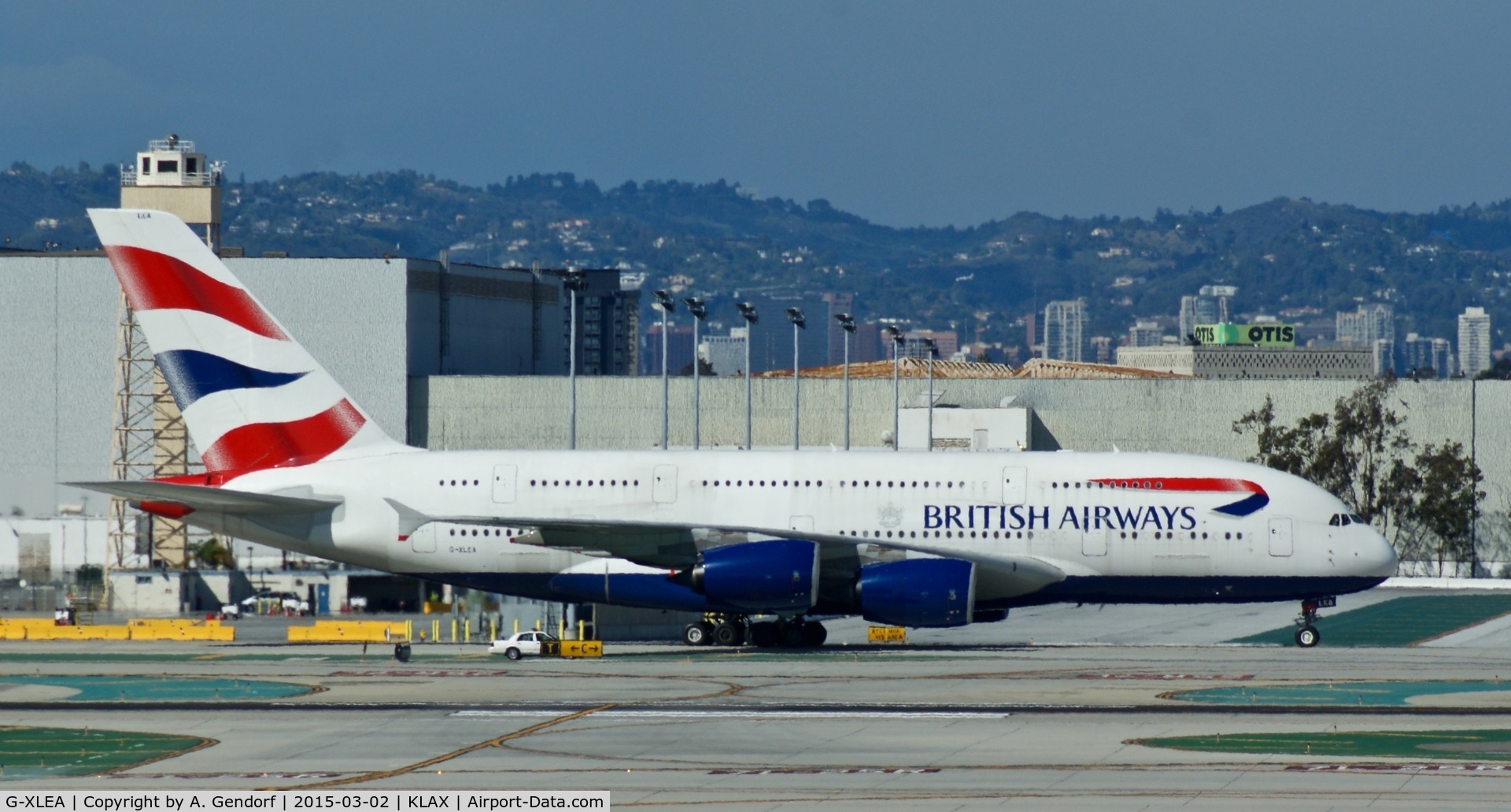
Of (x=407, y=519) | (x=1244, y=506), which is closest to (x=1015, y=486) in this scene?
(x=1244, y=506)

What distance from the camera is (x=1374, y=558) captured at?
5044 cm

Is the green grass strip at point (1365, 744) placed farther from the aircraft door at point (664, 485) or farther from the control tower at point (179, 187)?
the control tower at point (179, 187)

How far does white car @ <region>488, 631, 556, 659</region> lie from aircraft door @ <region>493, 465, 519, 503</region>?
366 cm

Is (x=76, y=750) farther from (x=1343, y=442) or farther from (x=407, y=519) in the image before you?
(x=1343, y=442)

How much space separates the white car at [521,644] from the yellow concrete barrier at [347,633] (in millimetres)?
9116

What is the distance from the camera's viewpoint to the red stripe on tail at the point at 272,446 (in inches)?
2048

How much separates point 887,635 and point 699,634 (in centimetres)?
612

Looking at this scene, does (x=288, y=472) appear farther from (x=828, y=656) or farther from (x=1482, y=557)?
(x=1482, y=557)

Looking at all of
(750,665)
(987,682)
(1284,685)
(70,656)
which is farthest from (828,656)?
(70,656)

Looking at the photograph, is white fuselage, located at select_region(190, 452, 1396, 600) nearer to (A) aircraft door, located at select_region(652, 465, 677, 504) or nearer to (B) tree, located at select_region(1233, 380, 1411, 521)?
(A) aircraft door, located at select_region(652, 465, 677, 504)

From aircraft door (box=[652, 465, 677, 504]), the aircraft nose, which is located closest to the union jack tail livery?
aircraft door (box=[652, 465, 677, 504])

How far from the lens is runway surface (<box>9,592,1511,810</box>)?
28.0 metres

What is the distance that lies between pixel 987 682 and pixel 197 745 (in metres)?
17.3

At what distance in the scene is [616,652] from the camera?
51.8 meters
